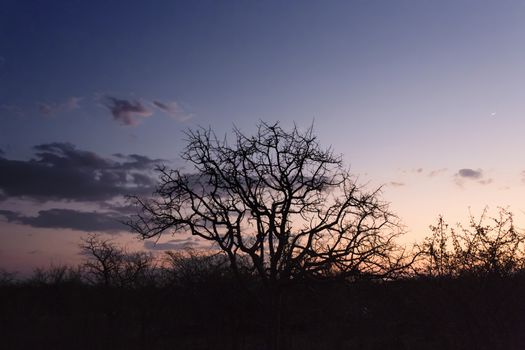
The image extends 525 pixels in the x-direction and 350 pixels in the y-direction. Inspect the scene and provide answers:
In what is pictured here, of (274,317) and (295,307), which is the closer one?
(274,317)

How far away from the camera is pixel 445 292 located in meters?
15.0

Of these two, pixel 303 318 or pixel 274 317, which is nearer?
pixel 274 317

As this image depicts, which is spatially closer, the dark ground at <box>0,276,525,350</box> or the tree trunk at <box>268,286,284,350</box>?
the dark ground at <box>0,276,525,350</box>

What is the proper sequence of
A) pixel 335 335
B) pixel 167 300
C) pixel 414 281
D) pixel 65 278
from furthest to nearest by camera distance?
pixel 65 278 < pixel 167 300 < pixel 335 335 < pixel 414 281

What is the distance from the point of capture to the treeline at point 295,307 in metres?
14.6

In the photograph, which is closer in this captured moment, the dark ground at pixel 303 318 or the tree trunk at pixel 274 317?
the dark ground at pixel 303 318

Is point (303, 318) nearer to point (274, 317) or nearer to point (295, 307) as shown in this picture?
point (295, 307)

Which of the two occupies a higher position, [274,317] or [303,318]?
[303,318]

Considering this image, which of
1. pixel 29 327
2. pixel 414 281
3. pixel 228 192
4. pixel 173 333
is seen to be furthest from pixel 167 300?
pixel 414 281

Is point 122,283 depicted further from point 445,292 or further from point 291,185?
point 445,292

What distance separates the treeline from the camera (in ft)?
47.8

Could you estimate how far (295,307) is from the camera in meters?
30.1

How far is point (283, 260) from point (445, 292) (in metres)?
5.42

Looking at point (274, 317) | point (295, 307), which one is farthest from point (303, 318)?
point (274, 317)
